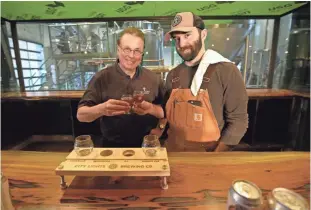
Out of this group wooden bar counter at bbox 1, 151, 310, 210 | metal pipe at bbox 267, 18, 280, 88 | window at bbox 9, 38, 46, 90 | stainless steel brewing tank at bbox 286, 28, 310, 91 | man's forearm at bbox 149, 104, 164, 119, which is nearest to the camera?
wooden bar counter at bbox 1, 151, 310, 210

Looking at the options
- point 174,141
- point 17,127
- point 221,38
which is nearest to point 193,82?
point 174,141

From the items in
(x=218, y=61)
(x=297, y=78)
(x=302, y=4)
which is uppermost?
(x=302, y=4)

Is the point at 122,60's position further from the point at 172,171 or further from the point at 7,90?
the point at 7,90

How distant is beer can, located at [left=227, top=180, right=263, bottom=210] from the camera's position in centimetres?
55

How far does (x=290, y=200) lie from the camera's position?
0.56m

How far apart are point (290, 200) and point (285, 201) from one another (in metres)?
0.02

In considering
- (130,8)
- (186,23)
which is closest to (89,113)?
(186,23)

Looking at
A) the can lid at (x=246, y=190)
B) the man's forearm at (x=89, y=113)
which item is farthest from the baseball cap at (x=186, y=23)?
the can lid at (x=246, y=190)

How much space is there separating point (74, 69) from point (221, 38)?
2.88m

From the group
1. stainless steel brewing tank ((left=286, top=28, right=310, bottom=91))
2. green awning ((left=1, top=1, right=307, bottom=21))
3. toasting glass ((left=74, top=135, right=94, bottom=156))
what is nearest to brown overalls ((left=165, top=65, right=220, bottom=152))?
toasting glass ((left=74, top=135, right=94, bottom=156))

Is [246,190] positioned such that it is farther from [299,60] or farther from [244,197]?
[299,60]

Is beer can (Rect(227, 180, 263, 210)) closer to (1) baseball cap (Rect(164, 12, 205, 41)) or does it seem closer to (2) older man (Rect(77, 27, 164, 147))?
(2) older man (Rect(77, 27, 164, 147))

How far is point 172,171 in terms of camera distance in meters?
1.01

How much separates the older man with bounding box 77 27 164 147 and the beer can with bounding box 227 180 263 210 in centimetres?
98
